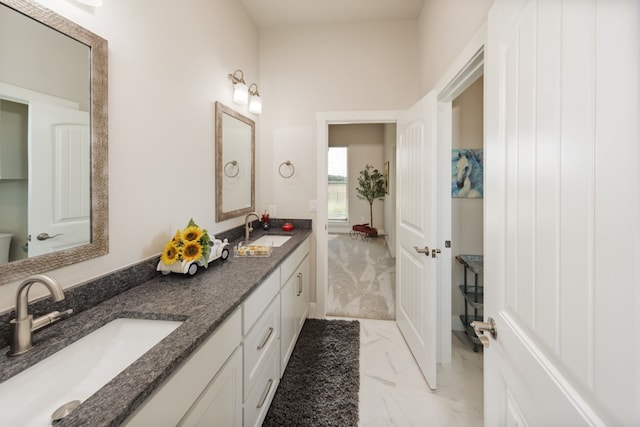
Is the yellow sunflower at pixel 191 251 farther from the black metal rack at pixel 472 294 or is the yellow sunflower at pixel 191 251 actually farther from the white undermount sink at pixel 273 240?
the black metal rack at pixel 472 294

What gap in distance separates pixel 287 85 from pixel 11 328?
2.70 metres

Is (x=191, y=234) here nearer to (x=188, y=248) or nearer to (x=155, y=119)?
(x=188, y=248)

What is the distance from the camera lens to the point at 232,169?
2303 millimetres

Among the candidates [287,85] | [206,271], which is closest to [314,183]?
[287,85]

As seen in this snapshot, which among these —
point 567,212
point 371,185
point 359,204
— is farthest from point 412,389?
point 359,204

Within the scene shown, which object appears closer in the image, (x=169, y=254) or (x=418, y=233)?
(x=169, y=254)

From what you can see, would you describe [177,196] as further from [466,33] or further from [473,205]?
[473,205]

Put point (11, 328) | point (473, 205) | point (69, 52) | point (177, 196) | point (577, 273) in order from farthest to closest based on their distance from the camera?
point (473, 205) < point (177, 196) < point (69, 52) < point (11, 328) < point (577, 273)

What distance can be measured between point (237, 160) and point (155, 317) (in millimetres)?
1627

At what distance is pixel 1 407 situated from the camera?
66 centimetres

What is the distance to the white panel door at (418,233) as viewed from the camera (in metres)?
1.84

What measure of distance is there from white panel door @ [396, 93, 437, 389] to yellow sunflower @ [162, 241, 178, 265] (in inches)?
59.0

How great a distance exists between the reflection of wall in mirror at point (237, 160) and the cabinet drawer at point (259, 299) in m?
0.83

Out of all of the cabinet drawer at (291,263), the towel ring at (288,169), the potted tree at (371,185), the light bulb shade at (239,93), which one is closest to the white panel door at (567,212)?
the cabinet drawer at (291,263)
